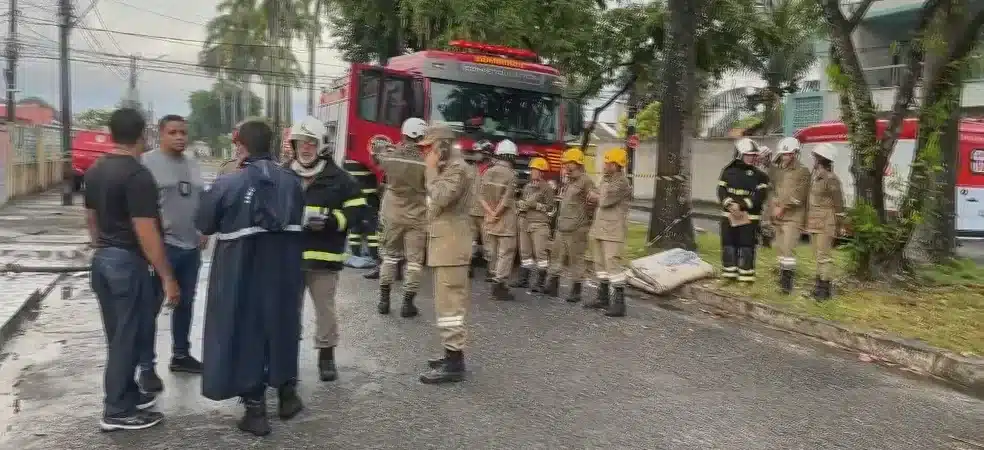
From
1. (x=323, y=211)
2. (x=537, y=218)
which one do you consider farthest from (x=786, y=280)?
(x=323, y=211)

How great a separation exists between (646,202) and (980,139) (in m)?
15.1

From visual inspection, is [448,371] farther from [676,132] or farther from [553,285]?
[676,132]

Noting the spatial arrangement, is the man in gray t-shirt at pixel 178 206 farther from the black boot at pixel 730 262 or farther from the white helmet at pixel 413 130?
the black boot at pixel 730 262

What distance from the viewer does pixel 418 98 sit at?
1151 cm

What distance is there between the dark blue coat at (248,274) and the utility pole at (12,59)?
904 inches

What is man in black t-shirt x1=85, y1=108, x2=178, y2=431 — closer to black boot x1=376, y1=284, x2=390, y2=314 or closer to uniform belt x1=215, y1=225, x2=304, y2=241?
uniform belt x1=215, y1=225, x2=304, y2=241

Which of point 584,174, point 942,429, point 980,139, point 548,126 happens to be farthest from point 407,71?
point 980,139

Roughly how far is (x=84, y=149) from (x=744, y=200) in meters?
19.4

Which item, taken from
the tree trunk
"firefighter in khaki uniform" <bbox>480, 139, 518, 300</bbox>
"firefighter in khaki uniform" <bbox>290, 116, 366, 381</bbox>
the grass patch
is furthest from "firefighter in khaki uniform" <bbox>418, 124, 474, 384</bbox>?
the tree trunk

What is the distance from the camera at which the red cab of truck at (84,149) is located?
21.8 meters

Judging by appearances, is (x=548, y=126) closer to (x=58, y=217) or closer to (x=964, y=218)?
(x=964, y=218)

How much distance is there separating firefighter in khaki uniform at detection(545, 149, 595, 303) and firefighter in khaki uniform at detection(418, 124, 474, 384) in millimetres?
3531

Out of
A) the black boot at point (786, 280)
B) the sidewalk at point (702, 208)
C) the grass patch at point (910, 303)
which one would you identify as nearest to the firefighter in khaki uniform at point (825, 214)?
the grass patch at point (910, 303)

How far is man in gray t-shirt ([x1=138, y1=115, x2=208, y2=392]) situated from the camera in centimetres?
521
